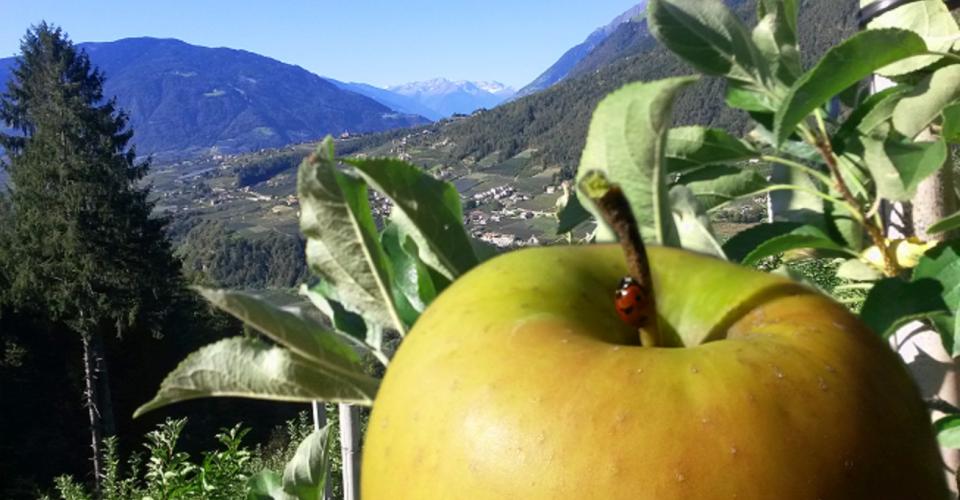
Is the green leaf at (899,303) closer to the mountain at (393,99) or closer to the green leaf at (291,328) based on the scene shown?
the green leaf at (291,328)

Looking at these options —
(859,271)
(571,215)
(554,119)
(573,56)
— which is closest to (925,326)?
(859,271)

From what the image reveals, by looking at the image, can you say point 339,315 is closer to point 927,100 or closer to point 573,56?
point 927,100

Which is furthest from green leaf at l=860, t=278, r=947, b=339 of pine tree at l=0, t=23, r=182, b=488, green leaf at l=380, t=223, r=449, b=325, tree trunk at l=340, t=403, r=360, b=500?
pine tree at l=0, t=23, r=182, b=488

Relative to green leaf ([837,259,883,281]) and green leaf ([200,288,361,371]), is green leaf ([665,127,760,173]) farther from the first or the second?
green leaf ([200,288,361,371])

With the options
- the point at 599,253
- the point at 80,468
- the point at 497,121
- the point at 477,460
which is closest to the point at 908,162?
the point at 599,253

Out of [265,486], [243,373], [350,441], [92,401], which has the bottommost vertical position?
[92,401]

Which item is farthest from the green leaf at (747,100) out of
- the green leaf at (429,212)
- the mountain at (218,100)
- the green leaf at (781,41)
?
the mountain at (218,100)
